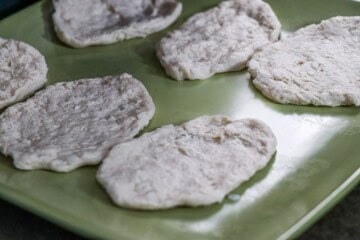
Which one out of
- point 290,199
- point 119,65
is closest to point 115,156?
point 290,199

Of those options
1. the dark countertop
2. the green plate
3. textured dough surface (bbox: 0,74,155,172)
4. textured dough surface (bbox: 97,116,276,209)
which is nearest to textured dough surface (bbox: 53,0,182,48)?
the green plate

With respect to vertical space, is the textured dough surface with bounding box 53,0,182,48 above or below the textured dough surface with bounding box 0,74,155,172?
above

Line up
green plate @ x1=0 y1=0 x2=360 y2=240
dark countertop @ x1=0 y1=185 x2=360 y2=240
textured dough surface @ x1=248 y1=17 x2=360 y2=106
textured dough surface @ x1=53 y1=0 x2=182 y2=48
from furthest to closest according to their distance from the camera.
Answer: textured dough surface @ x1=53 y1=0 x2=182 y2=48 < textured dough surface @ x1=248 y1=17 x2=360 y2=106 < dark countertop @ x1=0 y1=185 x2=360 y2=240 < green plate @ x1=0 y1=0 x2=360 y2=240

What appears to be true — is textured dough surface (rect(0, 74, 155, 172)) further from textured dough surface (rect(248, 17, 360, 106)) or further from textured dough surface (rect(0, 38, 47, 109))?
textured dough surface (rect(248, 17, 360, 106))

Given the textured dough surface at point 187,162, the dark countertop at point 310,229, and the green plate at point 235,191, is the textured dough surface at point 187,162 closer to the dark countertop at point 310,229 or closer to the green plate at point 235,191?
the green plate at point 235,191

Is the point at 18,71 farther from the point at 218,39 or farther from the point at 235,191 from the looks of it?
the point at 235,191

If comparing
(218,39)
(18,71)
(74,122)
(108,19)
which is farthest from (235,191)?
(108,19)
